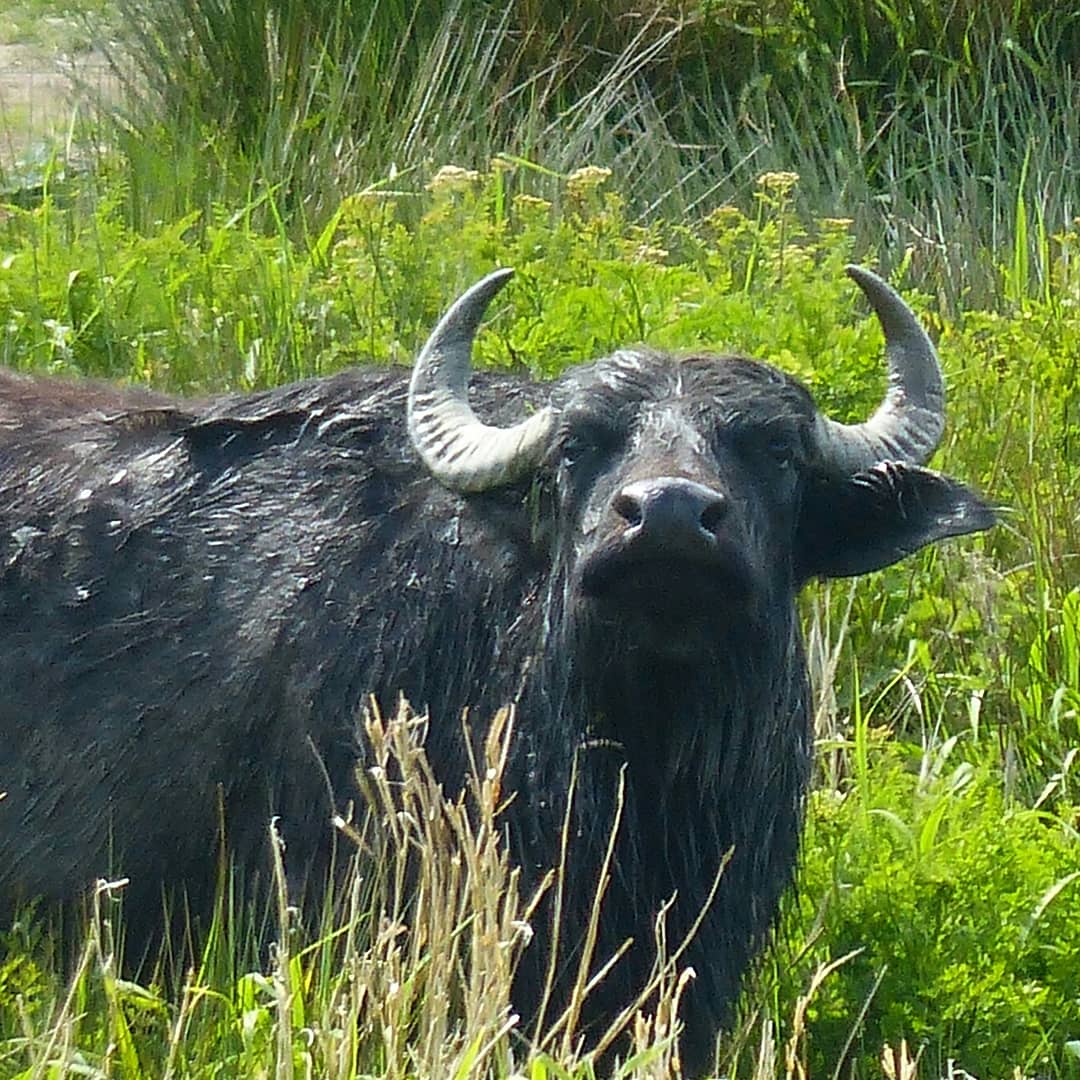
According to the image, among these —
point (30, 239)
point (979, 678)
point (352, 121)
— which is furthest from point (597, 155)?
point (979, 678)

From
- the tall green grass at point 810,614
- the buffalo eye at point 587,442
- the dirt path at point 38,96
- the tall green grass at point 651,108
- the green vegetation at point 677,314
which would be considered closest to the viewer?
the green vegetation at point 677,314

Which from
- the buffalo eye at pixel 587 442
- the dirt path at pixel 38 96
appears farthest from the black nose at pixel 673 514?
the dirt path at pixel 38 96

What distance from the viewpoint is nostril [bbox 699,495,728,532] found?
399 cm

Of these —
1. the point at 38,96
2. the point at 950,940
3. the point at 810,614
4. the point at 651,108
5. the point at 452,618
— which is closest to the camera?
the point at 452,618

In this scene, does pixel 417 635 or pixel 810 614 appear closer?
pixel 417 635

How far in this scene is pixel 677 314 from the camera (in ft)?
22.0

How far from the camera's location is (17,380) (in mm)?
5543

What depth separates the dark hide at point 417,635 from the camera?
4.45 metres

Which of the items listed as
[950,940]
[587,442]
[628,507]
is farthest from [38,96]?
[628,507]

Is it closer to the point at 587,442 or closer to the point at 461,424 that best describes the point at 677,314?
the point at 461,424

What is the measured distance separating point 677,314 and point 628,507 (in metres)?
2.79

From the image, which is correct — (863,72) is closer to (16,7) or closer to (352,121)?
(352,121)

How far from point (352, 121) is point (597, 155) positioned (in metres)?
1.12

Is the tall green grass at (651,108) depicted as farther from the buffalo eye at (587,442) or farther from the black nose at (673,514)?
the black nose at (673,514)
